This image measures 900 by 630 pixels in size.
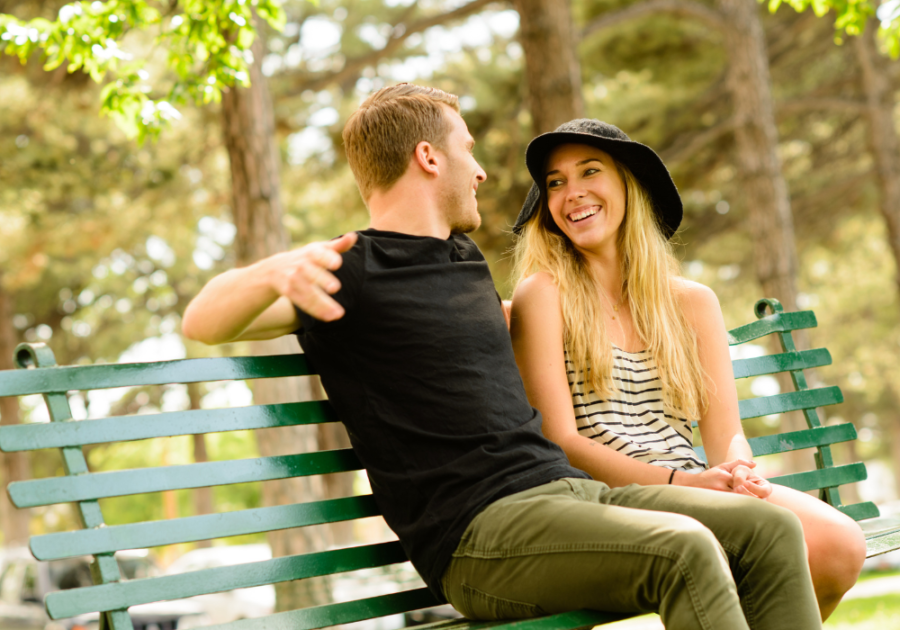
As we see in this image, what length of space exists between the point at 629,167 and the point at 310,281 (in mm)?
1550

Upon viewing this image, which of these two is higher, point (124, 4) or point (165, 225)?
point (165, 225)

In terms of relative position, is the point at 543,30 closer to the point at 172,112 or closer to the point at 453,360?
→ the point at 172,112

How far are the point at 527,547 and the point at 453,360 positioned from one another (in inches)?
20.9

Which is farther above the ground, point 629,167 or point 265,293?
point 629,167

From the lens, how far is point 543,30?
22.6 feet

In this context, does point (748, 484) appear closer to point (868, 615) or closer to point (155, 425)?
point (155, 425)

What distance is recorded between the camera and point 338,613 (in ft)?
8.26

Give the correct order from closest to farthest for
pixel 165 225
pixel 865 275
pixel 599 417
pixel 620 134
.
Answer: pixel 599 417, pixel 620 134, pixel 165 225, pixel 865 275

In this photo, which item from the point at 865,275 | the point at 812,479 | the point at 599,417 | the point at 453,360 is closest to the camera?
the point at 453,360

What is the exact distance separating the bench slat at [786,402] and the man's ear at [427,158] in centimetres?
181

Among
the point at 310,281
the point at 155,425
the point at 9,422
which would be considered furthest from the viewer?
the point at 9,422

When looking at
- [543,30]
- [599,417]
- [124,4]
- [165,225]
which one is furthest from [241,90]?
[165,225]

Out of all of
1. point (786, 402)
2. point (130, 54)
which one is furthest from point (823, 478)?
point (130, 54)

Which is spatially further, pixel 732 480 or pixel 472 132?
pixel 472 132
